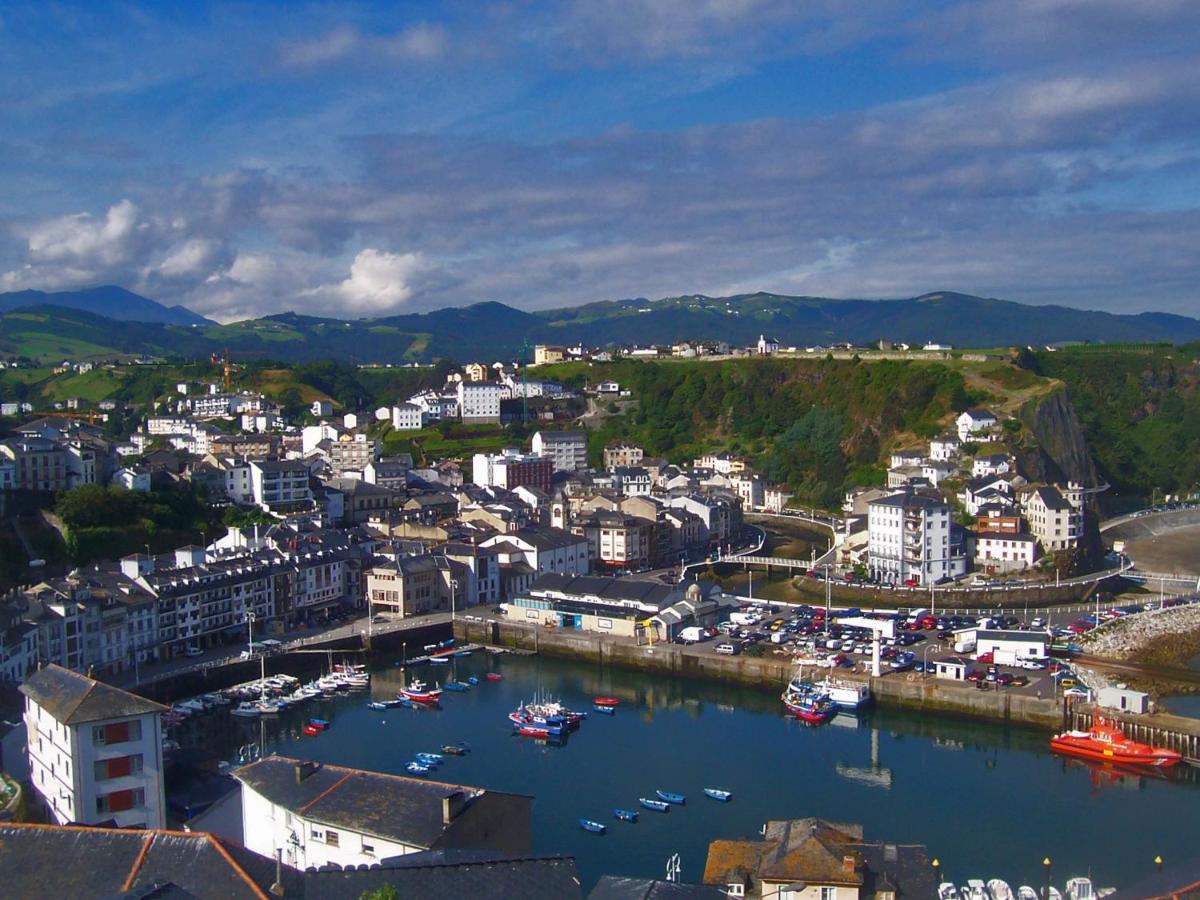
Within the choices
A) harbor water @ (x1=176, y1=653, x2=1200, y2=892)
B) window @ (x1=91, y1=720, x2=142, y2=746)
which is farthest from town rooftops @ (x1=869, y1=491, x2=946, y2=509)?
window @ (x1=91, y1=720, x2=142, y2=746)

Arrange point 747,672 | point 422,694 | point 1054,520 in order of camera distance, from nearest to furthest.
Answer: point 422,694
point 747,672
point 1054,520

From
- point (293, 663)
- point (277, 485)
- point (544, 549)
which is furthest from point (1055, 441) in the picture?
point (293, 663)

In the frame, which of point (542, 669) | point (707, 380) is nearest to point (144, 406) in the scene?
point (707, 380)

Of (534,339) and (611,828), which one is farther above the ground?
(534,339)

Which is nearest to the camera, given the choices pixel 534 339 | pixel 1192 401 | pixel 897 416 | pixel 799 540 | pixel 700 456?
pixel 799 540

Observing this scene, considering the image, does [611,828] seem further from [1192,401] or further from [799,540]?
[1192,401]

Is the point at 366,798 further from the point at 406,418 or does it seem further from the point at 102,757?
the point at 406,418
